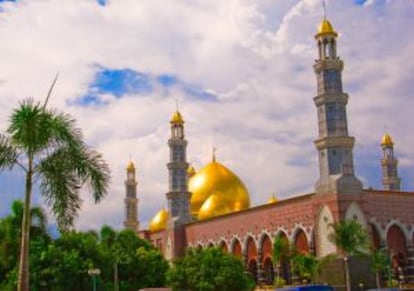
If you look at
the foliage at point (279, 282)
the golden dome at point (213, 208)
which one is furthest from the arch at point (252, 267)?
the golden dome at point (213, 208)

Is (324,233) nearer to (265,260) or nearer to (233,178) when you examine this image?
(265,260)

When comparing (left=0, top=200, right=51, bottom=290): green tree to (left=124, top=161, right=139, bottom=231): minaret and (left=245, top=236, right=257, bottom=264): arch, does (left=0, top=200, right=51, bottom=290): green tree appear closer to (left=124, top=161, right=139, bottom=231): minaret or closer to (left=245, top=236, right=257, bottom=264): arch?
(left=245, top=236, right=257, bottom=264): arch

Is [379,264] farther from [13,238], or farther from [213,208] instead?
[213,208]

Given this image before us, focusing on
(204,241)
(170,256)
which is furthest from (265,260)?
(170,256)

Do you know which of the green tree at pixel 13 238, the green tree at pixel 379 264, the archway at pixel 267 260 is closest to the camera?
the green tree at pixel 13 238

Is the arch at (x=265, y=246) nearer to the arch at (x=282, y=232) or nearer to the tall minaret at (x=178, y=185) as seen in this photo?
the arch at (x=282, y=232)

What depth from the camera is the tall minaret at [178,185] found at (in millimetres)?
71688

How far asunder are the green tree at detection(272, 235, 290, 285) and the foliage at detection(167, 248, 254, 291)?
8122mm

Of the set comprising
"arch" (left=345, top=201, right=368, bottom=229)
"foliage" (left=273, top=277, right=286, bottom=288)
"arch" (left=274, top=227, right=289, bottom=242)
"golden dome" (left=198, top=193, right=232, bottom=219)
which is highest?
"golden dome" (left=198, top=193, right=232, bottom=219)

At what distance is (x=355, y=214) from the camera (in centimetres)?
4941

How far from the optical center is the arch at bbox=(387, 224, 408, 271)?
5197cm

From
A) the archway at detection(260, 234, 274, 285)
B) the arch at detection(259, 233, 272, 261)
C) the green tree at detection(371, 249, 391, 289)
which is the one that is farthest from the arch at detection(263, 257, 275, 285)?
the green tree at detection(371, 249, 391, 289)

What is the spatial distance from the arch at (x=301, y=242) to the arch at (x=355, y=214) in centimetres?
519

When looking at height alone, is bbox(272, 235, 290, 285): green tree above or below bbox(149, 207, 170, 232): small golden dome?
below
